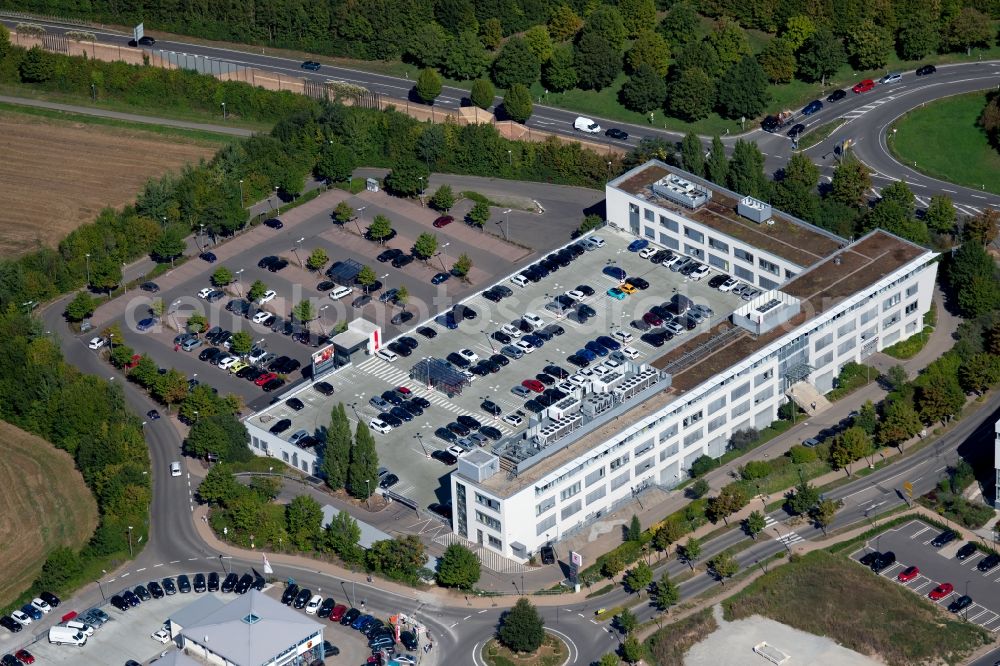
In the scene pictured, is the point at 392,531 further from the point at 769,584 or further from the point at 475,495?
the point at 769,584

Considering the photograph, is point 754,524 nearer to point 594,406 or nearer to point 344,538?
point 594,406

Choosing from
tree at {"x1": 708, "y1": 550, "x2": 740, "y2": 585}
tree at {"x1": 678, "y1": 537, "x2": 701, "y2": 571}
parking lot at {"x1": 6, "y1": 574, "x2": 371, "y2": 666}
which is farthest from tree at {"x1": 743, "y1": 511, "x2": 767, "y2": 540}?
parking lot at {"x1": 6, "y1": 574, "x2": 371, "y2": 666}

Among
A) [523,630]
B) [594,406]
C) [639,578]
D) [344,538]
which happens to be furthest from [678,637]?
[344,538]

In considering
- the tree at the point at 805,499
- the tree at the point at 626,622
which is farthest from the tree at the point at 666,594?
the tree at the point at 805,499

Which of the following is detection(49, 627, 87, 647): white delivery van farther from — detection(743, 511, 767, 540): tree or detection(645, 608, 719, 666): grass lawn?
detection(743, 511, 767, 540): tree

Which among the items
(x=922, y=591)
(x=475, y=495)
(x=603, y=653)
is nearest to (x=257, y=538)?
(x=475, y=495)
